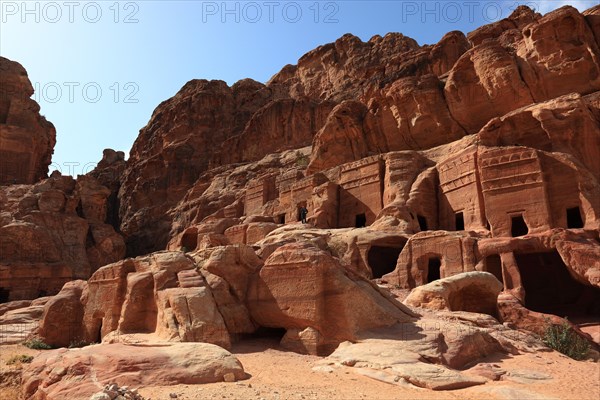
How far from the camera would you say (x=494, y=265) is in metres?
21.7

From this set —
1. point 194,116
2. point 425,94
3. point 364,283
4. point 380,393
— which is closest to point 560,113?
point 425,94

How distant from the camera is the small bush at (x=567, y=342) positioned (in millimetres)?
14144

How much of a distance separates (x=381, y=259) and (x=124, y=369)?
19713 mm

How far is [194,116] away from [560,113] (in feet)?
186

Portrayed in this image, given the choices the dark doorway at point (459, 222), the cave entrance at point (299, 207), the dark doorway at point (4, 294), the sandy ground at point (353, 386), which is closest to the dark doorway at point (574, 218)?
the dark doorway at point (459, 222)

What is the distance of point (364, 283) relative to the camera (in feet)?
48.6

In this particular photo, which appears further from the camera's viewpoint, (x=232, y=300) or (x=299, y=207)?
(x=299, y=207)

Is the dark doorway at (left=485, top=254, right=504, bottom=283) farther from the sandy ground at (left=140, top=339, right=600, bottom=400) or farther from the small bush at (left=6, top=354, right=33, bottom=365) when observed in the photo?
the small bush at (left=6, top=354, right=33, bottom=365)

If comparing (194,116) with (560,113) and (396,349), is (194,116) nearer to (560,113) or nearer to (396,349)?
(560,113)

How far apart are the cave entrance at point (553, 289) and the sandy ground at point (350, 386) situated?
11664 millimetres

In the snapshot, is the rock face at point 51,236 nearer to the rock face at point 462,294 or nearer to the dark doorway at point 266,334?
the dark doorway at point 266,334

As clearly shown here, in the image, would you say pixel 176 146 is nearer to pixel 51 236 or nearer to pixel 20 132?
pixel 20 132

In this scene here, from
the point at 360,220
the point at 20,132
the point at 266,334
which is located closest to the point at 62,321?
the point at 266,334

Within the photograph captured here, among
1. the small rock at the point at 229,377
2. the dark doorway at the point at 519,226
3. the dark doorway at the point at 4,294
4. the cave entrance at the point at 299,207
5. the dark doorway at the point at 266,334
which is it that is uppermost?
the cave entrance at the point at 299,207
